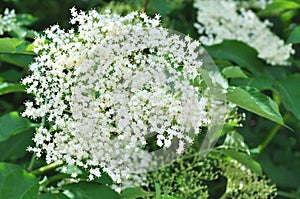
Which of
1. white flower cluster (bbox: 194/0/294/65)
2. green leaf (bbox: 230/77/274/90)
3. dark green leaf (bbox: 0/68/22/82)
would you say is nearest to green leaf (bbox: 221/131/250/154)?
green leaf (bbox: 230/77/274/90)

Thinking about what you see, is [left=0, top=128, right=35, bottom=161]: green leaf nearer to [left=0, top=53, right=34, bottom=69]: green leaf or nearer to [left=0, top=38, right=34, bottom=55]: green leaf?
[left=0, top=53, right=34, bottom=69]: green leaf

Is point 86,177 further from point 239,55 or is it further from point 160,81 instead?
point 239,55

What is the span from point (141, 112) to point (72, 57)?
231 millimetres

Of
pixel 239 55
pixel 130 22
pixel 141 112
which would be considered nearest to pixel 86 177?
pixel 141 112

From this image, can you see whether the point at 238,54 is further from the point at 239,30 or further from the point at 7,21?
the point at 7,21

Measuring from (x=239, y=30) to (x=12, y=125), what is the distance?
113 centimetres

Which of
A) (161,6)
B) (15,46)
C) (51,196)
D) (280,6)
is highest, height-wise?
(280,6)

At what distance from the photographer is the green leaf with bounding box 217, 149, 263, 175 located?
6.99 ft

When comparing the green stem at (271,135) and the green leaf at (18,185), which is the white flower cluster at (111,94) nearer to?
the green leaf at (18,185)

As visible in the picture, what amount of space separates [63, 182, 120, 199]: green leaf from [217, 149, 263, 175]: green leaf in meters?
0.50

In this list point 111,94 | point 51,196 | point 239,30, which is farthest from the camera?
point 239,30

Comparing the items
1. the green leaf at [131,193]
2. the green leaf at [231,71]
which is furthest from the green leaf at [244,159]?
the green leaf at [131,193]

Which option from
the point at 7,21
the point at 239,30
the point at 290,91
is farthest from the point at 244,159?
the point at 7,21

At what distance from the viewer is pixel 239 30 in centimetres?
276
